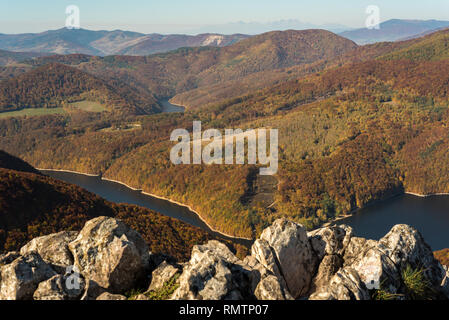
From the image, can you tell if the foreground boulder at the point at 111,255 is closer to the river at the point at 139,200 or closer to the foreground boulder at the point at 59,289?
the foreground boulder at the point at 59,289

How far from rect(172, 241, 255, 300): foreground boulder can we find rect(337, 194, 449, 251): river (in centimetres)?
10013

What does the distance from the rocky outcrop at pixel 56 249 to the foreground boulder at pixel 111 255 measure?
463 millimetres

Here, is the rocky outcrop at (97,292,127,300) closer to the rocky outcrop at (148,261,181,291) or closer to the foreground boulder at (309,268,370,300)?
the rocky outcrop at (148,261,181,291)

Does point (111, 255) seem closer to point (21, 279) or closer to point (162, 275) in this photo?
point (162, 275)

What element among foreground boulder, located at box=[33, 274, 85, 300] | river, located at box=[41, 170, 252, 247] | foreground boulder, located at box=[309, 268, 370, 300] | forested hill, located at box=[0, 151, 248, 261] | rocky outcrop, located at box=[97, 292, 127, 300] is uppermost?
foreground boulder, located at box=[309, 268, 370, 300]

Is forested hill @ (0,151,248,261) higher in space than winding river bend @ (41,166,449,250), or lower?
higher

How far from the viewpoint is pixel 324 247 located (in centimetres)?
1998

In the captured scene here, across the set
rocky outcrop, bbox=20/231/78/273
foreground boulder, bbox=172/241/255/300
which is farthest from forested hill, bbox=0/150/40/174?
foreground boulder, bbox=172/241/255/300

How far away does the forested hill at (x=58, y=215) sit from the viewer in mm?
54844

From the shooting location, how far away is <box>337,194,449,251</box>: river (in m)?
112

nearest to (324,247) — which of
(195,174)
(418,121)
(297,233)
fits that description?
(297,233)

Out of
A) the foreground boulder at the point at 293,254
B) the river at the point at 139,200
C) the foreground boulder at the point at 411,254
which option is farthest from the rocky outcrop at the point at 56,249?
the river at the point at 139,200

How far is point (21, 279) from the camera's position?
51.6 feet

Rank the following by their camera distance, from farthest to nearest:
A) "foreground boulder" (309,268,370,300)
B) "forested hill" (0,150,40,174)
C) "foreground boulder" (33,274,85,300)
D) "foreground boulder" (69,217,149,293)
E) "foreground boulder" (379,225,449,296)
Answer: "forested hill" (0,150,40,174) < "foreground boulder" (379,225,449,296) < "foreground boulder" (69,217,149,293) < "foreground boulder" (33,274,85,300) < "foreground boulder" (309,268,370,300)
